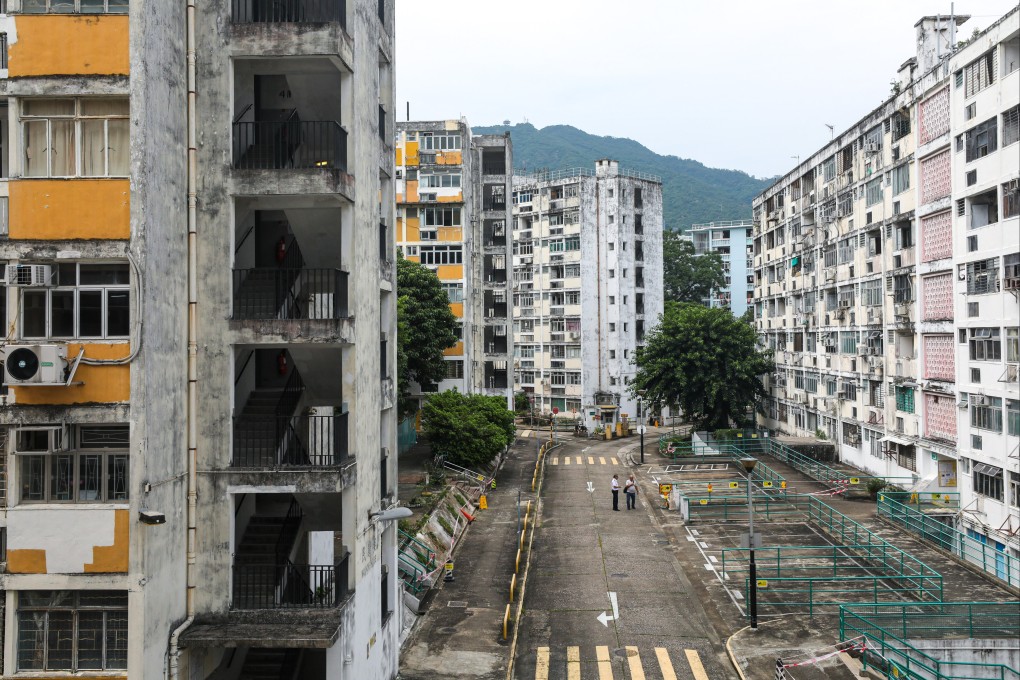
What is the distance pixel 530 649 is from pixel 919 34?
114 feet

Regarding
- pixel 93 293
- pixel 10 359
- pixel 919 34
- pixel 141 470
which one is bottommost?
pixel 141 470

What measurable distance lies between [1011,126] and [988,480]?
1264 cm

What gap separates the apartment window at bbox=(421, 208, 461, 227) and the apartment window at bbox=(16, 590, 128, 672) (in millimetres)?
47174

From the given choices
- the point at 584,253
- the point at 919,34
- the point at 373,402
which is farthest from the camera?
the point at 584,253

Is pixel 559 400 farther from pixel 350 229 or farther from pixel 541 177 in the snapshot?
pixel 350 229

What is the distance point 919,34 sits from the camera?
133 ft

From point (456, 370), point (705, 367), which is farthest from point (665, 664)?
point (456, 370)

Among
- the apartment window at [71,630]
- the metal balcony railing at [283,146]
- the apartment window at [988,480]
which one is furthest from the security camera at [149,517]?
the apartment window at [988,480]

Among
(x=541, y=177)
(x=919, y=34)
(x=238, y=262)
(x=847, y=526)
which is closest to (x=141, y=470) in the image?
(x=238, y=262)

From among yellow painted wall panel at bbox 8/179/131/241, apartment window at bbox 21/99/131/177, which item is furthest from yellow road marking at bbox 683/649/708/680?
apartment window at bbox 21/99/131/177

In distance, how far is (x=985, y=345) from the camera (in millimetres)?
31344

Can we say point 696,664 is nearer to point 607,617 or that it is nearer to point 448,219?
point 607,617

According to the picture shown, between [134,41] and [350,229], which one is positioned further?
[350,229]

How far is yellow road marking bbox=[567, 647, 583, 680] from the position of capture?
20.7 m
